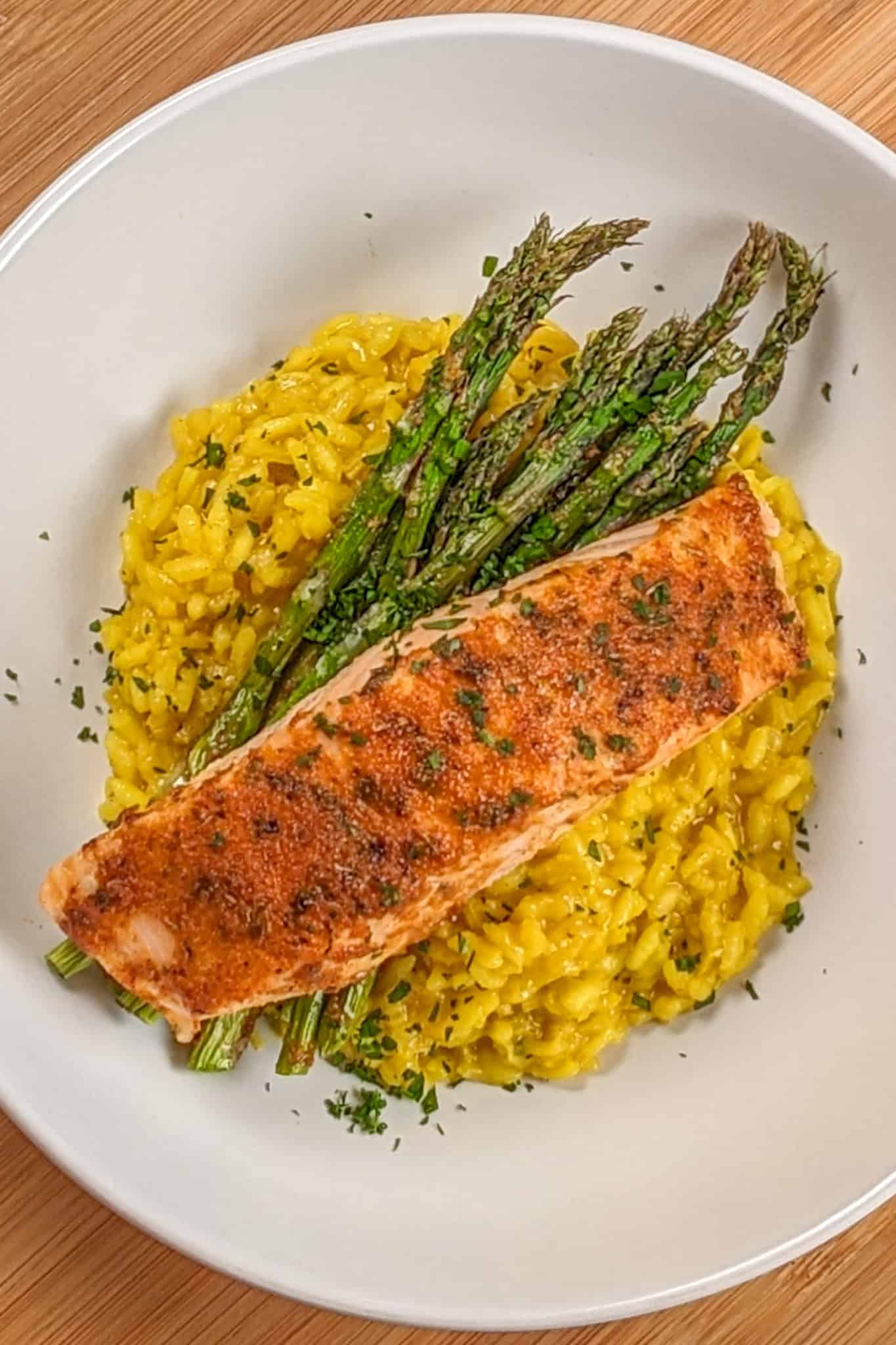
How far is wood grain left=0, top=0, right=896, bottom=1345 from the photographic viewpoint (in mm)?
3850

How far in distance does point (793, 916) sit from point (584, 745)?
1015 mm

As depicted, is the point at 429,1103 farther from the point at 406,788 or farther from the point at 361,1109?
the point at 406,788

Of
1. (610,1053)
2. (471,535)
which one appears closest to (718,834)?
(610,1053)

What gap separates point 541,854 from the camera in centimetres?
365

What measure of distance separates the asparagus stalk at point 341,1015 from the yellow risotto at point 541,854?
93mm

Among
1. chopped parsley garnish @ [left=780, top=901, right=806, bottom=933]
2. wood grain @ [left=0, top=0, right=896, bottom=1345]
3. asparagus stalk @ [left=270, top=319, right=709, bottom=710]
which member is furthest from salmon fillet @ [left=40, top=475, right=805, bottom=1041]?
wood grain @ [left=0, top=0, right=896, bottom=1345]

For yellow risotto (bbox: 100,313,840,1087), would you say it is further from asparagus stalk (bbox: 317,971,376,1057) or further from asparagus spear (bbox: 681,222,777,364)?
asparagus spear (bbox: 681,222,777,364)

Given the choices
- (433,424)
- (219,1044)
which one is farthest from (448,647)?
(219,1044)

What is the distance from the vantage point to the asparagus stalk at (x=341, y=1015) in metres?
3.62

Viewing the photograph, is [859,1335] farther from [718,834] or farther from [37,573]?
[37,573]

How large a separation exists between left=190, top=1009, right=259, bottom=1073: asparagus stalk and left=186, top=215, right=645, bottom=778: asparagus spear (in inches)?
26.7

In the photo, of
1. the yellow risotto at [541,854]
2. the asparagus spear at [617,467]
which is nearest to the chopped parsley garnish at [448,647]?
the asparagus spear at [617,467]

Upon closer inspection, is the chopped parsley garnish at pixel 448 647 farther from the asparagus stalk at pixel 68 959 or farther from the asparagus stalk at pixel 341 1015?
the asparagus stalk at pixel 68 959

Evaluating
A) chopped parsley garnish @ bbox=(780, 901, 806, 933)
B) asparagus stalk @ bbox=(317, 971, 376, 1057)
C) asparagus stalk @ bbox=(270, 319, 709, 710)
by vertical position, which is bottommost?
chopped parsley garnish @ bbox=(780, 901, 806, 933)
